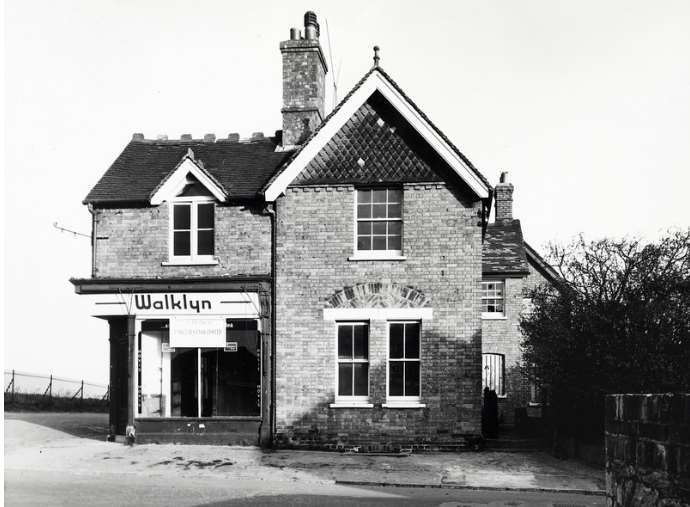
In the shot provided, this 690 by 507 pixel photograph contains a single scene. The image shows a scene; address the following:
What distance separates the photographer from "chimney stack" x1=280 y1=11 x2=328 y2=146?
794 inches

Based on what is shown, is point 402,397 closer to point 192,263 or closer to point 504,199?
point 192,263

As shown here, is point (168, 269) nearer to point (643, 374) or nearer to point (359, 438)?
point (359, 438)

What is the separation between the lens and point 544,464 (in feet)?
53.5

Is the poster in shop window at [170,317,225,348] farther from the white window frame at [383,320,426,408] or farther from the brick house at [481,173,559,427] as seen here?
the brick house at [481,173,559,427]

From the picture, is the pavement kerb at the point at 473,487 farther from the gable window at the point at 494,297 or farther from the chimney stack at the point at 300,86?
the gable window at the point at 494,297

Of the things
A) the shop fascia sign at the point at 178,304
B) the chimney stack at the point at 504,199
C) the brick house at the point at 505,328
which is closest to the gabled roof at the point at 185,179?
the shop fascia sign at the point at 178,304

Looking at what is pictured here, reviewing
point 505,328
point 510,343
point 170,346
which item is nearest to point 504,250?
point 505,328

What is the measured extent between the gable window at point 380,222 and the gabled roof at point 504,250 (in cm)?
1225

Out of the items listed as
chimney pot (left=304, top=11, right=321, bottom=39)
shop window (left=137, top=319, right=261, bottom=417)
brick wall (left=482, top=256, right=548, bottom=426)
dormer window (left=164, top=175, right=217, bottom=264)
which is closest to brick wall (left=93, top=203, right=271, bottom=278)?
dormer window (left=164, top=175, right=217, bottom=264)

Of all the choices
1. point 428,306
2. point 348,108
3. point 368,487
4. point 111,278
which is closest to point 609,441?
point 368,487

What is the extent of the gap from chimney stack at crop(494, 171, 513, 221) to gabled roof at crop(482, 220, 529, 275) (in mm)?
659

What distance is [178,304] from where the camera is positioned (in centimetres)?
1842

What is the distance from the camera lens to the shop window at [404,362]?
17906 mm

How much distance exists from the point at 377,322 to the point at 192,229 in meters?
5.21
